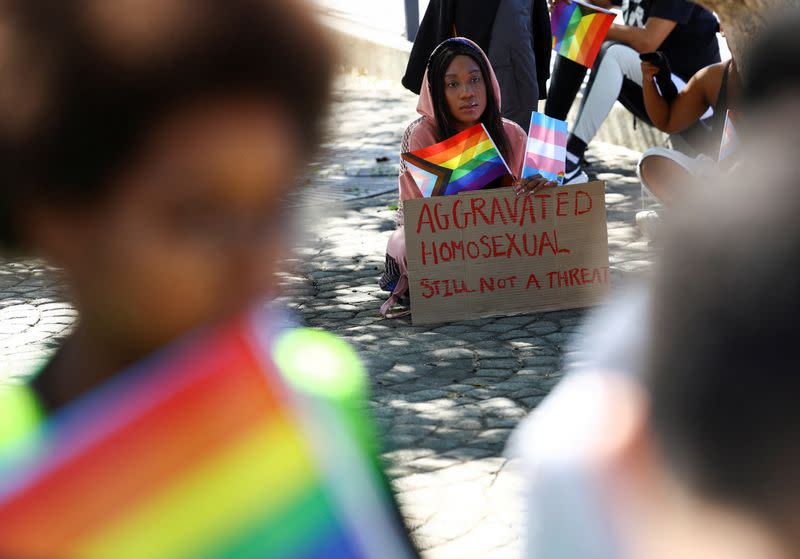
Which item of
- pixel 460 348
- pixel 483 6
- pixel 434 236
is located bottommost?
pixel 460 348

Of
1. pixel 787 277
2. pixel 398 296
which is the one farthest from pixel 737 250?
pixel 398 296

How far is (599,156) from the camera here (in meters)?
9.52

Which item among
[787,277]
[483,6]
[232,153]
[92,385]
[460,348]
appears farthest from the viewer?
[483,6]

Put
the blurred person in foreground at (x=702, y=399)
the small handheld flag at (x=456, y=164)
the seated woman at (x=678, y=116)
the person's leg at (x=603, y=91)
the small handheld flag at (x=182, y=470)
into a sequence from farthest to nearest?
the person's leg at (x=603, y=91), the seated woman at (x=678, y=116), the small handheld flag at (x=456, y=164), the small handheld flag at (x=182, y=470), the blurred person in foreground at (x=702, y=399)

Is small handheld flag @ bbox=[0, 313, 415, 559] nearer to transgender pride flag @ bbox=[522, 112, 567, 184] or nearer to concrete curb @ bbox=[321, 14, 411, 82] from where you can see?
transgender pride flag @ bbox=[522, 112, 567, 184]

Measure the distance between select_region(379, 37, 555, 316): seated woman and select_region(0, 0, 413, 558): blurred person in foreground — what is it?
5.21 metres

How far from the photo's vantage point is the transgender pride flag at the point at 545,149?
19.1ft

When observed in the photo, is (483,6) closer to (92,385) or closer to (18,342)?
(18,342)

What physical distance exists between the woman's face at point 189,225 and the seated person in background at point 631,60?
690 centimetres

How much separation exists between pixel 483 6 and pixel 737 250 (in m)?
7.28

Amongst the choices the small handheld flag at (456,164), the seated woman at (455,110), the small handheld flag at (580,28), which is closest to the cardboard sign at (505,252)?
the small handheld flag at (456,164)

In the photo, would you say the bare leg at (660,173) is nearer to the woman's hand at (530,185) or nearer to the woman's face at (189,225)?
the woman's hand at (530,185)

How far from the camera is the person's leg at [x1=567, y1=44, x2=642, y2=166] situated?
7.86 m

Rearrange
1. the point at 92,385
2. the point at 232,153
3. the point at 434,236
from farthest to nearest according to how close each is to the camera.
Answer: the point at 434,236 < the point at 92,385 < the point at 232,153
